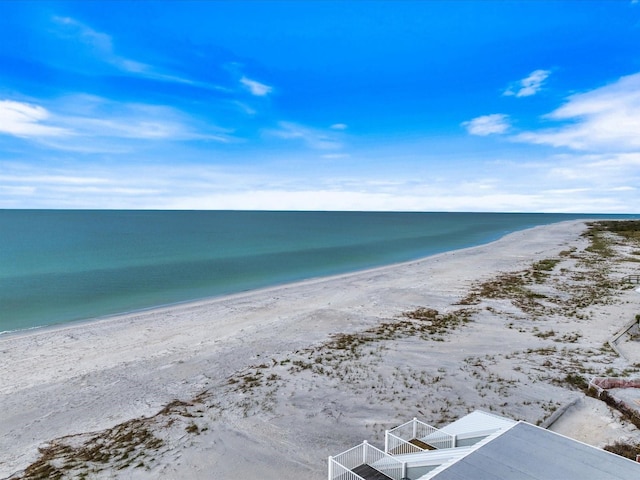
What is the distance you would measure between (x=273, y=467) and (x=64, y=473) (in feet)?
17.3

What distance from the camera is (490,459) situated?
6.71 meters

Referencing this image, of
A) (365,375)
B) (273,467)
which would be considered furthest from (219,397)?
(365,375)

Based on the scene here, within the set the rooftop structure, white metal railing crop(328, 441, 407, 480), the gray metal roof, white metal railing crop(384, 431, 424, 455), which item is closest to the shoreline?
white metal railing crop(328, 441, 407, 480)

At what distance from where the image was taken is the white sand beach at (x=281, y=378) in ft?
34.7

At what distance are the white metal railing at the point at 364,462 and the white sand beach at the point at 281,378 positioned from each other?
5.25 ft

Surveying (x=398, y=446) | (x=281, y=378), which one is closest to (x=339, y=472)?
(x=398, y=446)

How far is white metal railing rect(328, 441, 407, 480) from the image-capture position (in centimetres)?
752

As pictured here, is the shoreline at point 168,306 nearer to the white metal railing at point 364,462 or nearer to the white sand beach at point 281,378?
the white sand beach at point 281,378

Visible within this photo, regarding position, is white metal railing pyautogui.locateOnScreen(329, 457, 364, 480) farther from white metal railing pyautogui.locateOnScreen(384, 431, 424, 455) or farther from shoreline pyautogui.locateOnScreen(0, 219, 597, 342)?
shoreline pyautogui.locateOnScreen(0, 219, 597, 342)

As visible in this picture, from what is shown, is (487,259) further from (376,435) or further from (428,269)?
(376,435)

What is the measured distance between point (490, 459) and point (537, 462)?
810 millimetres

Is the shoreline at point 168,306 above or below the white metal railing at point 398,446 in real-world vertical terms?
below

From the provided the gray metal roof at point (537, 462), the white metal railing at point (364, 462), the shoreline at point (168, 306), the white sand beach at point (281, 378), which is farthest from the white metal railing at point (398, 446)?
the shoreline at point (168, 306)

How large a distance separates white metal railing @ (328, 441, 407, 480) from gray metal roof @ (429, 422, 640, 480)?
1411 millimetres
